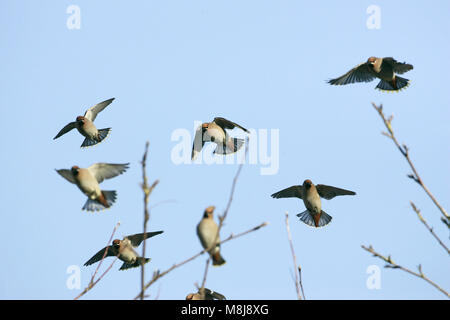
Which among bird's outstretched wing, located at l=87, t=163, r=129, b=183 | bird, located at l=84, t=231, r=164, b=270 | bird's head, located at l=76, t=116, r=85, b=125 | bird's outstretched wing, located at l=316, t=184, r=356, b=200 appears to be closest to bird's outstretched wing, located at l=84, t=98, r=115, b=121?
bird's head, located at l=76, t=116, r=85, b=125

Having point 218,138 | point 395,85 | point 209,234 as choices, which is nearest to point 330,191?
point 218,138

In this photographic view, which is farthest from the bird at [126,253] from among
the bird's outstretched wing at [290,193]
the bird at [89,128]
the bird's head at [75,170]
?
the bird's head at [75,170]

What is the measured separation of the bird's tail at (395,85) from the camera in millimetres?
9234

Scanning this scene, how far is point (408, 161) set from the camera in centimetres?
264

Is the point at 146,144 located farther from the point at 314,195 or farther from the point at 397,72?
the point at 397,72

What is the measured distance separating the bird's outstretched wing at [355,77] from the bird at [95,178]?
4630mm

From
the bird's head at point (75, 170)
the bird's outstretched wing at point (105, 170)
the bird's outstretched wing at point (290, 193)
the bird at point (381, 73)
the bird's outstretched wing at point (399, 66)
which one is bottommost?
the bird's head at point (75, 170)

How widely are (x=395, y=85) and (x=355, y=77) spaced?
0.57 m

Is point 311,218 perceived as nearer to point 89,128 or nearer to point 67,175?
point 89,128

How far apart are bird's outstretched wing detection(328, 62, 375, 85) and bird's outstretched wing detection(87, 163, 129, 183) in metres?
4.62

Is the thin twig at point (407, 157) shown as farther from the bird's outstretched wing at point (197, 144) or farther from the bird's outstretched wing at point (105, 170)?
the bird's outstretched wing at point (197, 144)

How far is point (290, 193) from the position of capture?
8.73 m
